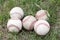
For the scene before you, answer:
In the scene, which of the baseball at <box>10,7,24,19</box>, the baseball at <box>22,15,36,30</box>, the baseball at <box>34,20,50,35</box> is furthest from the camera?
the baseball at <box>10,7,24,19</box>

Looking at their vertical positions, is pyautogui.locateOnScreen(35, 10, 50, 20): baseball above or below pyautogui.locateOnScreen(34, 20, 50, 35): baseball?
above

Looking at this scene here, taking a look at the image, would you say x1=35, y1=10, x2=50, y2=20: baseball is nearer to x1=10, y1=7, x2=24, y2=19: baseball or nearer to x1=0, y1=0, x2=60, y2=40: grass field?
x1=0, y1=0, x2=60, y2=40: grass field

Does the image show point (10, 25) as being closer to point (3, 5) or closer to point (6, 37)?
point (6, 37)

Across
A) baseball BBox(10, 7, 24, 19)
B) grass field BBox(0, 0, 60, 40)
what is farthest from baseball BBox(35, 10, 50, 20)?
baseball BBox(10, 7, 24, 19)

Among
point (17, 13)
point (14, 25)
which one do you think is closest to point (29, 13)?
point (17, 13)

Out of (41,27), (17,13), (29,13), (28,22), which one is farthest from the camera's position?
(29,13)

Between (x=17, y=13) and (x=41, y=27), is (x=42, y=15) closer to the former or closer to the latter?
(x=41, y=27)
